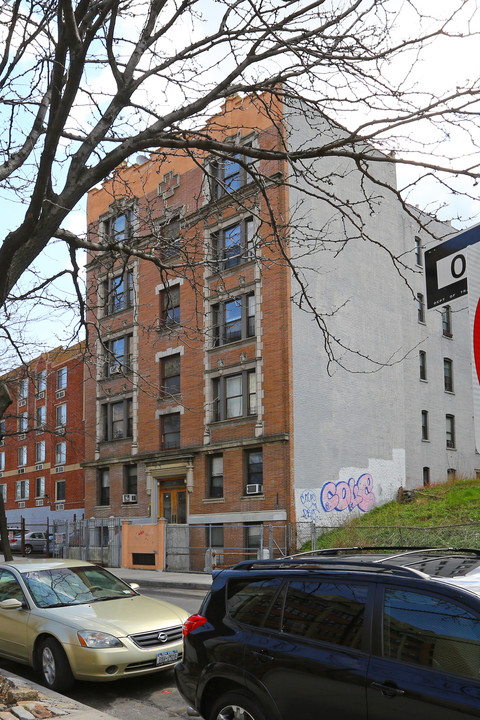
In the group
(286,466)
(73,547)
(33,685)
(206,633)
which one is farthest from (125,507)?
(206,633)

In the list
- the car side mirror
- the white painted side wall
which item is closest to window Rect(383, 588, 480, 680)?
the car side mirror

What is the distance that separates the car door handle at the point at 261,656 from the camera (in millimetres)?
4934

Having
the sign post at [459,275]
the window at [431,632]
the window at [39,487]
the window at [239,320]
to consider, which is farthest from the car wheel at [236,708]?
the window at [39,487]

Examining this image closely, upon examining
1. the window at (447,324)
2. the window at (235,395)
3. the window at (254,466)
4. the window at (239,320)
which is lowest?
the window at (254,466)

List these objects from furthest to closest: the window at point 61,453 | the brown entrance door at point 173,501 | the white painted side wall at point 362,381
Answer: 1. the window at point 61,453
2. the brown entrance door at point 173,501
3. the white painted side wall at point 362,381

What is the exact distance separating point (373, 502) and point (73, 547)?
14.2 metres

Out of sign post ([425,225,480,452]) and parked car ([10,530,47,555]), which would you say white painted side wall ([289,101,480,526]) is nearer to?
parked car ([10,530,47,555])

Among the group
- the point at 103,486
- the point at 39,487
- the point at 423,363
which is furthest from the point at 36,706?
the point at 39,487

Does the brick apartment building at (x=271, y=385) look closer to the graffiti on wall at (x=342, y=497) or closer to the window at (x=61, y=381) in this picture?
the graffiti on wall at (x=342, y=497)

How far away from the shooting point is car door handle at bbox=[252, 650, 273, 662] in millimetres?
4934

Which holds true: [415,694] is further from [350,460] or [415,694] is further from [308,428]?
[350,460]

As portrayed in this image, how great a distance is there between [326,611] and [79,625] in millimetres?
4180

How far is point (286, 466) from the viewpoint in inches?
1027

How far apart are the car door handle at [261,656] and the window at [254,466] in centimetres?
2229
